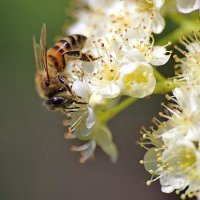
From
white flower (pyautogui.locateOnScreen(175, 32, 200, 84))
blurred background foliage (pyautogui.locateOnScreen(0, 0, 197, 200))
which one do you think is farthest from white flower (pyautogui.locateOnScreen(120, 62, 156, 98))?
blurred background foliage (pyautogui.locateOnScreen(0, 0, 197, 200))

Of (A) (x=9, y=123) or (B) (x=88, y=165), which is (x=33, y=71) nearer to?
(A) (x=9, y=123)

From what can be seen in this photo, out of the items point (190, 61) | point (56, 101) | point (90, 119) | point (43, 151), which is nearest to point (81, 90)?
point (90, 119)

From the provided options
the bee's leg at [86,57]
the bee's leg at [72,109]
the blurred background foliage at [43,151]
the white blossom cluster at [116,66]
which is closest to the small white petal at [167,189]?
the white blossom cluster at [116,66]

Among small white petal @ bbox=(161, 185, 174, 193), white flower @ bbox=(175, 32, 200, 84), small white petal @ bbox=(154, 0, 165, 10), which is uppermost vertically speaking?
small white petal @ bbox=(154, 0, 165, 10)

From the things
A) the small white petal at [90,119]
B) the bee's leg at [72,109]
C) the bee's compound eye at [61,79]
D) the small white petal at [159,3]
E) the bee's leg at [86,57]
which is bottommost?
the small white petal at [90,119]

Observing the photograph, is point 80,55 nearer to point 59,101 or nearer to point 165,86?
point 59,101

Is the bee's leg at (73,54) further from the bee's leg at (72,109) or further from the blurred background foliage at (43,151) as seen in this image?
the blurred background foliage at (43,151)

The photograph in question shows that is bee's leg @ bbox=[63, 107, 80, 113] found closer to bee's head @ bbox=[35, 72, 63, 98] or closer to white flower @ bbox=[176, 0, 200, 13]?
bee's head @ bbox=[35, 72, 63, 98]

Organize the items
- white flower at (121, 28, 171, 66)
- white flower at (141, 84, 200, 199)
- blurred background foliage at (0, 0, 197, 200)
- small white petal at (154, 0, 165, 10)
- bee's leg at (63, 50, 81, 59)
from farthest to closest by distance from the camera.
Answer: blurred background foliage at (0, 0, 197, 200) → bee's leg at (63, 50, 81, 59) → small white petal at (154, 0, 165, 10) → white flower at (121, 28, 171, 66) → white flower at (141, 84, 200, 199)
